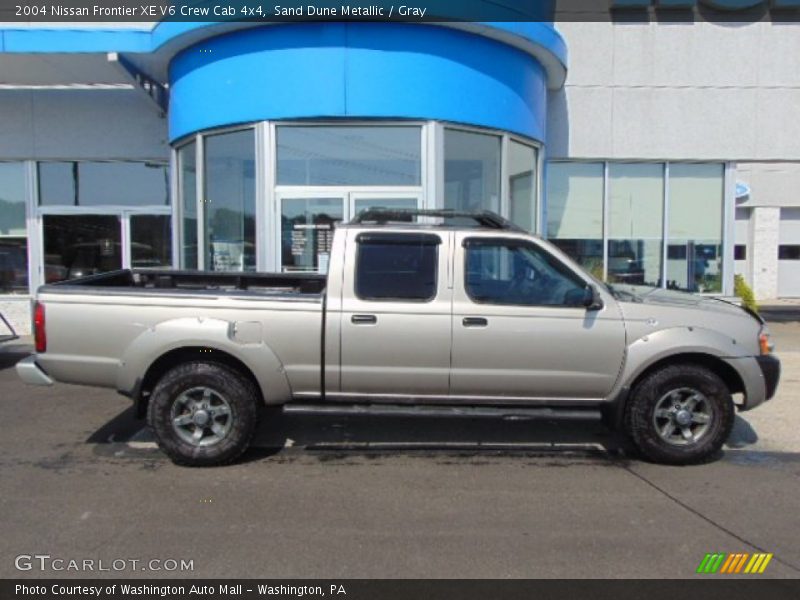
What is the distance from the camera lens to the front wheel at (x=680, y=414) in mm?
5133

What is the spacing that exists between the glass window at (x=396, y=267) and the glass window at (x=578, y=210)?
7.38 meters

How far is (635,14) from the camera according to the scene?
11.9 m

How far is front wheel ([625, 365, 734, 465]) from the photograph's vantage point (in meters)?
5.13

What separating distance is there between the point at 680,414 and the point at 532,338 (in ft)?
4.35

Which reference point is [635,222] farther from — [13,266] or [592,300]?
[13,266]

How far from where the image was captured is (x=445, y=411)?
5.16m

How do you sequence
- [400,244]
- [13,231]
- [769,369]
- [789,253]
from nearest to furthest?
[769,369], [400,244], [13,231], [789,253]

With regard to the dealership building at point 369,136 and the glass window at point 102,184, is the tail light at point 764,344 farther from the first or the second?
the glass window at point 102,184

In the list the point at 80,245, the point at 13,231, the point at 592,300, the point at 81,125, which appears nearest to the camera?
the point at 592,300

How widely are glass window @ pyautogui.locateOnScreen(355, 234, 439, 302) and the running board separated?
883 mm

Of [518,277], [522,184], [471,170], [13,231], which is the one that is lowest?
[518,277]

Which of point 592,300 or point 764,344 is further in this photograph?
point 764,344

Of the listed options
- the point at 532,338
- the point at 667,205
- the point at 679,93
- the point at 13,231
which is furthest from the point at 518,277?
the point at 13,231

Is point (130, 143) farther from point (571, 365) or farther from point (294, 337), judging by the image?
point (571, 365)
